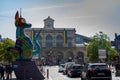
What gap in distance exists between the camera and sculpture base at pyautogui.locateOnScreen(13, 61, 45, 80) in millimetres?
37500

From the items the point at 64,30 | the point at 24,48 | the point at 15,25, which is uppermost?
the point at 64,30

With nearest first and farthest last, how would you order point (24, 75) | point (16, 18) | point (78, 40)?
point (24, 75) → point (16, 18) → point (78, 40)

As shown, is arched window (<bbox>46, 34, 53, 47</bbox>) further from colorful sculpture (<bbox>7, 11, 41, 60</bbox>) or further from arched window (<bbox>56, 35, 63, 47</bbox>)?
colorful sculpture (<bbox>7, 11, 41, 60</bbox>)

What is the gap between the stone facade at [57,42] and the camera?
135625mm

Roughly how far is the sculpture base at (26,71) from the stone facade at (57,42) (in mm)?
96656

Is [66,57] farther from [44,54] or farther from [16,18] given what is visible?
[16,18]

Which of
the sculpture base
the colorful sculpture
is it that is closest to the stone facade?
the colorful sculpture

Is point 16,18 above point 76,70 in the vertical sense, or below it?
above

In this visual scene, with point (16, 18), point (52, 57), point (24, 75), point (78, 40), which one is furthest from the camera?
point (78, 40)

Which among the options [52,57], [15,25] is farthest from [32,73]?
[52,57]

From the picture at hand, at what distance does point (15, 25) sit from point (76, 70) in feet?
28.8

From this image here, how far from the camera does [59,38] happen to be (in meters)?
138

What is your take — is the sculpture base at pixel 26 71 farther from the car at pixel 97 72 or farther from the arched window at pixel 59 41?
the arched window at pixel 59 41

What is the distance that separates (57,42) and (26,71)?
328ft
